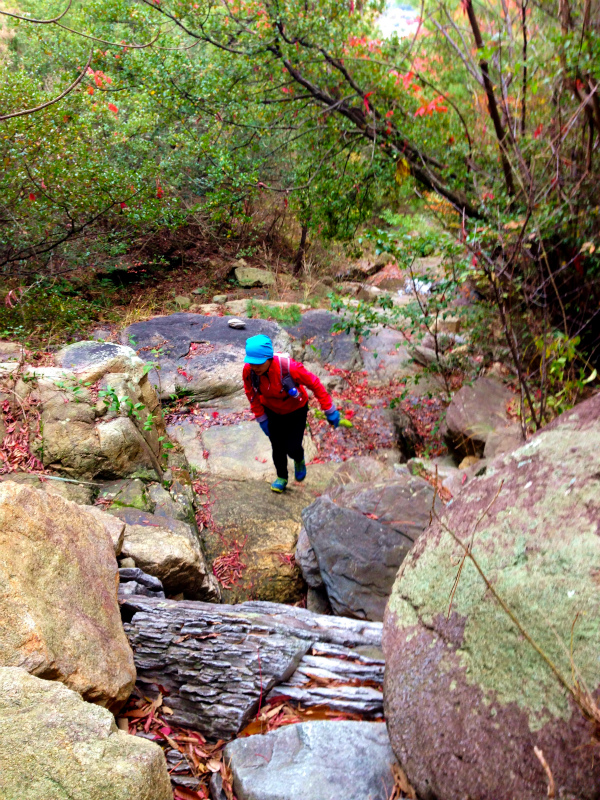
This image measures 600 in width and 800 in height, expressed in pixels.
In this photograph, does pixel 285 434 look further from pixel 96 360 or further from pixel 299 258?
pixel 299 258

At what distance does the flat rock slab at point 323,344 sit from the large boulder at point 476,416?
3.04 metres

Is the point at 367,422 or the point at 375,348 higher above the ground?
the point at 375,348

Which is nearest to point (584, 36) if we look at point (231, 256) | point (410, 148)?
point (410, 148)

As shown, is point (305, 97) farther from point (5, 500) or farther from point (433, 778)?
point (433, 778)

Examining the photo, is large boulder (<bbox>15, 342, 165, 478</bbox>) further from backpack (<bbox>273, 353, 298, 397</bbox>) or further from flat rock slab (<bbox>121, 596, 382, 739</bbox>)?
flat rock slab (<bbox>121, 596, 382, 739</bbox>)

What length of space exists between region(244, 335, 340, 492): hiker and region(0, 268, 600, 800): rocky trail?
1092 millimetres

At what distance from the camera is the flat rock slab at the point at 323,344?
32.2 feet

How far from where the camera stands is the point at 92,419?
4.57 metres

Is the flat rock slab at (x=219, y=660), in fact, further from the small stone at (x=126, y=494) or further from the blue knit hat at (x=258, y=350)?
the blue knit hat at (x=258, y=350)

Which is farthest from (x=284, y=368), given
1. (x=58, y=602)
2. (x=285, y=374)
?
(x=58, y=602)

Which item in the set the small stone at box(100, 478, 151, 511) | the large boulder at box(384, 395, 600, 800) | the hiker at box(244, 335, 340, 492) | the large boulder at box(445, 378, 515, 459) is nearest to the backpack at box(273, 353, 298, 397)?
the hiker at box(244, 335, 340, 492)

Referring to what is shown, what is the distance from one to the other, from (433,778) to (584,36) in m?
6.19

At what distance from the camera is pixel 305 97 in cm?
775

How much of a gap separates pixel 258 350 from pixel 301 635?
2443mm
